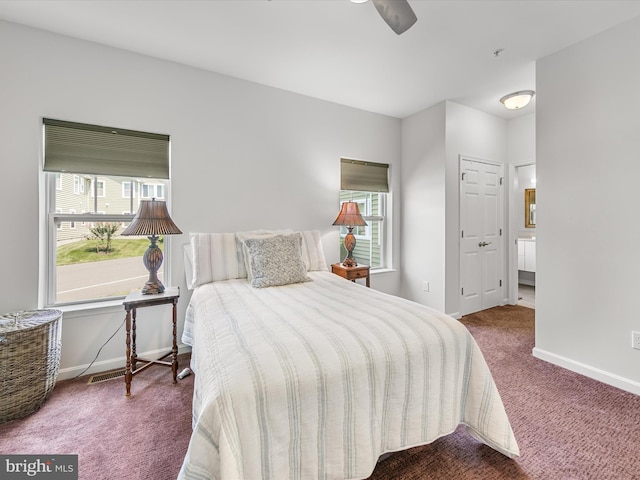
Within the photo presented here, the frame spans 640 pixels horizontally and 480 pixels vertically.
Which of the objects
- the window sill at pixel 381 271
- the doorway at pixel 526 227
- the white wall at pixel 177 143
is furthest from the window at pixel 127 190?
the doorway at pixel 526 227

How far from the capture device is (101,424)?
1.75 meters

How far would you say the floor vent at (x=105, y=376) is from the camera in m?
2.25

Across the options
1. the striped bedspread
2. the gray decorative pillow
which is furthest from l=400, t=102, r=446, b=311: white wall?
the striped bedspread

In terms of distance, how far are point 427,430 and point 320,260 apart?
6.03ft

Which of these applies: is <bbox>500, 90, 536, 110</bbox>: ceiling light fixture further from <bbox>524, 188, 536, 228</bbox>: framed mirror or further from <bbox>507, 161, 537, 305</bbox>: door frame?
<bbox>524, 188, 536, 228</bbox>: framed mirror

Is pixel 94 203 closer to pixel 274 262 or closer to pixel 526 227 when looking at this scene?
pixel 274 262

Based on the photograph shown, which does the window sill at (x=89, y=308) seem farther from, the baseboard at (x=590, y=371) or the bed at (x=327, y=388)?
the baseboard at (x=590, y=371)

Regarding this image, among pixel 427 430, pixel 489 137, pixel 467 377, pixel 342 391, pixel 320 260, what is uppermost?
pixel 489 137

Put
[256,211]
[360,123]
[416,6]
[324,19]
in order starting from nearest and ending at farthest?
[416,6], [324,19], [256,211], [360,123]

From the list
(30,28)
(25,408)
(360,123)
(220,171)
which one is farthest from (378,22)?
(25,408)

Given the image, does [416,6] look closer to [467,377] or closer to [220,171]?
[220,171]

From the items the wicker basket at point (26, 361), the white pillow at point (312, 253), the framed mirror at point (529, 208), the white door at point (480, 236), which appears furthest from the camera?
the framed mirror at point (529, 208)

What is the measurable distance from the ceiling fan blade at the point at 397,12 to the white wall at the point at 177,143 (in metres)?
1.85

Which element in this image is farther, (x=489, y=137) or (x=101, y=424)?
(x=489, y=137)
